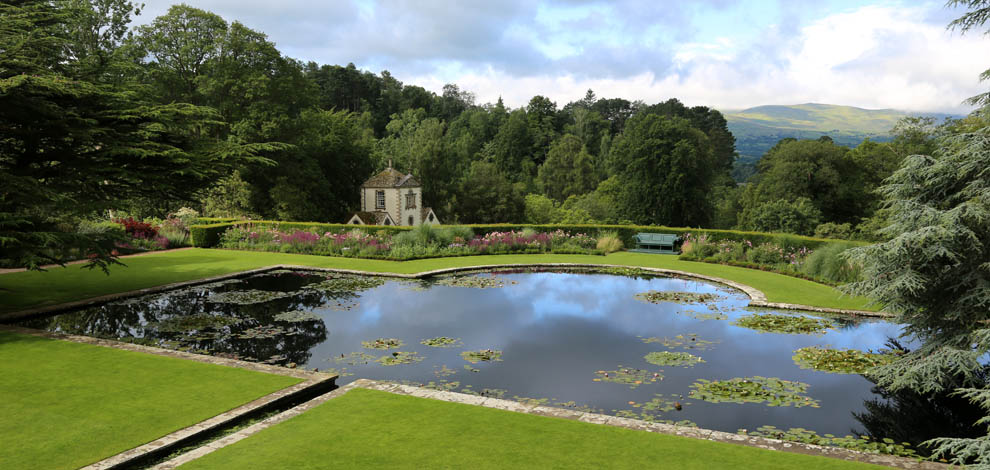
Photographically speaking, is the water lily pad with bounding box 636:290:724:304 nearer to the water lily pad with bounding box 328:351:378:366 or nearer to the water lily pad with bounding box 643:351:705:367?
the water lily pad with bounding box 643:351:705:367

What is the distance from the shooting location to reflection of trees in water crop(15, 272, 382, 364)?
31.7ft

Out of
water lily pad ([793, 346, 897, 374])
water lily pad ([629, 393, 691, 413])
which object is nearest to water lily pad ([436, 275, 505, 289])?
water lily pad ([793, 346, 897, 374])

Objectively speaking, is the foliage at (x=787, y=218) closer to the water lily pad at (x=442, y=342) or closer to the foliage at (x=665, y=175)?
the foliage at (x=665, y=175)

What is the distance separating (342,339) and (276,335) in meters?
1.28

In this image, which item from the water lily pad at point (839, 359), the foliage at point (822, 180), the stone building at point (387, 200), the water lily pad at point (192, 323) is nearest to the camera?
the water lily pad at point (839, 359)

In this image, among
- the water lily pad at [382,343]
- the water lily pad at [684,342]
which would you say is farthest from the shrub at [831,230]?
the water lily pad at [382,343]

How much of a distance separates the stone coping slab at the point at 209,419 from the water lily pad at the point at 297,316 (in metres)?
2.75

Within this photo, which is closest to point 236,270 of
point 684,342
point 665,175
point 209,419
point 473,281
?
point 473,281

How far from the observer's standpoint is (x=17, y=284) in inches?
568

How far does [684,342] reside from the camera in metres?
10.1

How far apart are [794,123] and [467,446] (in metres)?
166

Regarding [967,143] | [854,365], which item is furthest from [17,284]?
[967,143]

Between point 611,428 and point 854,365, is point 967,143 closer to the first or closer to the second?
point 854,365

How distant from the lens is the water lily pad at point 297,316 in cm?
1158
